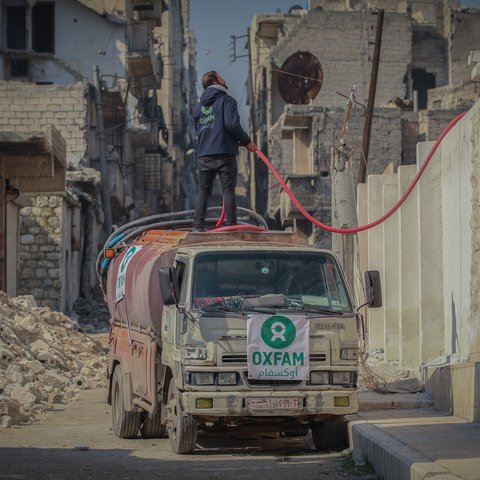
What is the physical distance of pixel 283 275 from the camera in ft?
36.1

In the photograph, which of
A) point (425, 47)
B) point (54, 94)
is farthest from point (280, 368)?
point (425, 47)

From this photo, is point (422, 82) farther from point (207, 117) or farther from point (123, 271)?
point (123, 271)

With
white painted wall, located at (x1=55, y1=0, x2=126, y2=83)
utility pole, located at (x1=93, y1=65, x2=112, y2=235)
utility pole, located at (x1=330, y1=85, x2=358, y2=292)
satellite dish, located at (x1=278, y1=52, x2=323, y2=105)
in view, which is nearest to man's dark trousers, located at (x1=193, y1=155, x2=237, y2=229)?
utility pole, located at (x1=330, y1=85, x2=358, y2=292)

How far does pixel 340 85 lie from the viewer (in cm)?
5388

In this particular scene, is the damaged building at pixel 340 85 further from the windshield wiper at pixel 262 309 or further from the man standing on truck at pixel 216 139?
the windshield wiper at pixel 262 309

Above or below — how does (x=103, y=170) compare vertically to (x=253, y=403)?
above

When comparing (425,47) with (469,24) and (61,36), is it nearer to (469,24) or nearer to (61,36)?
(469,24)

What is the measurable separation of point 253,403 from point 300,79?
4379 centimetres

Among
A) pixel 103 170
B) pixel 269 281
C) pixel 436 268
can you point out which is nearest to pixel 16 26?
pixel 103 170

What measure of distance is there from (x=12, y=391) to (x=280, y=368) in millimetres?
6446

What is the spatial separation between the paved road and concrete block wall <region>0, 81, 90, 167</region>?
27.6 m

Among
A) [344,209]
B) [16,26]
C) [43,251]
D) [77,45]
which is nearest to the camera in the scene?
[344,209]

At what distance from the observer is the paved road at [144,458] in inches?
377

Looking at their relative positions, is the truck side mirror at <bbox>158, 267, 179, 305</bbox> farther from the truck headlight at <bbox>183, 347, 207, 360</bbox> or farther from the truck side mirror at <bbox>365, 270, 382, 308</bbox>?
the truck side mirror at <bbox>365, 270, 382, 308</bbox>
